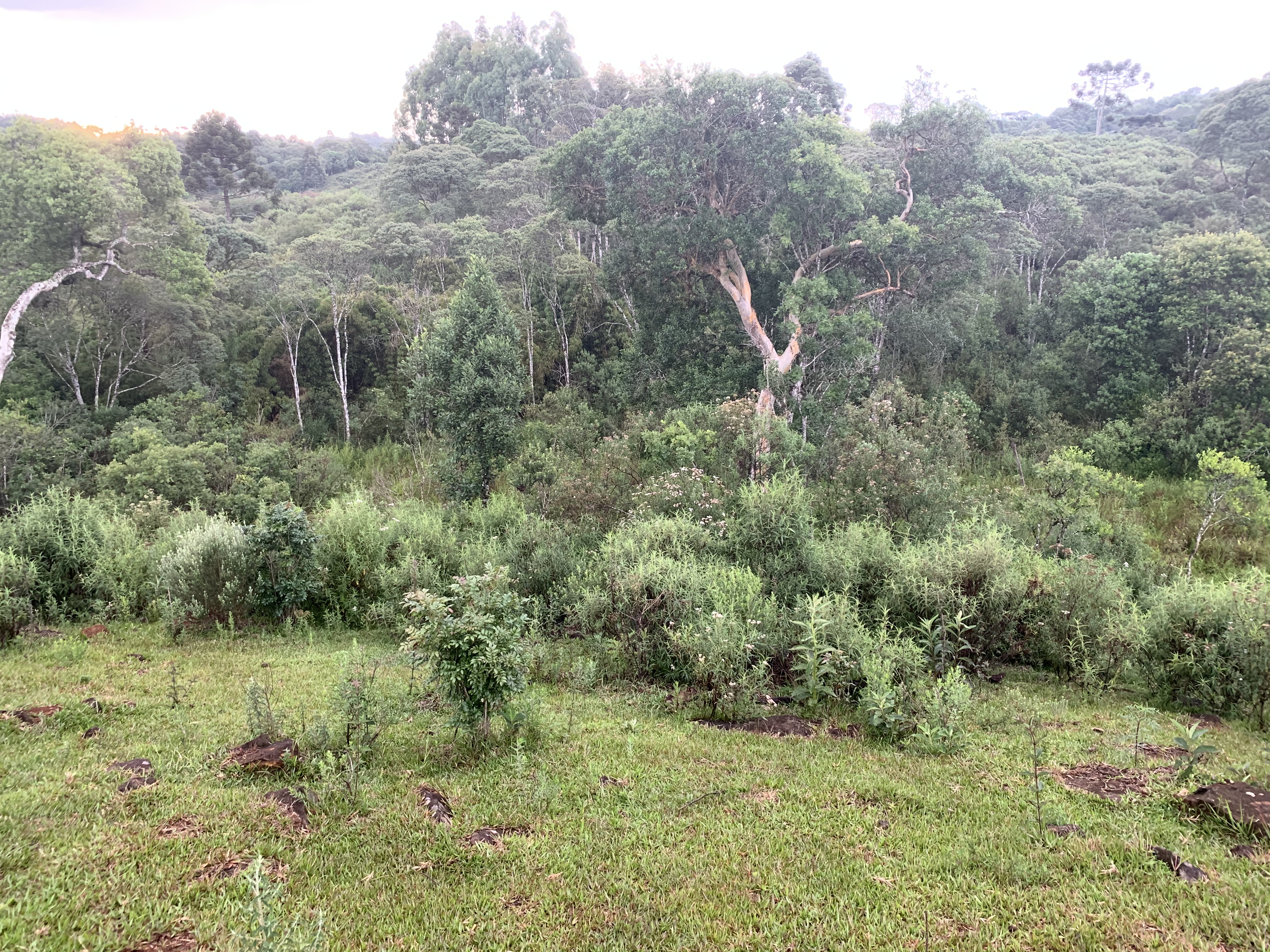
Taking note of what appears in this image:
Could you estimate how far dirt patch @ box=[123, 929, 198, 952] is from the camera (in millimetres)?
2795

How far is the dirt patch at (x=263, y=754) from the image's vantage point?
4.27 meters

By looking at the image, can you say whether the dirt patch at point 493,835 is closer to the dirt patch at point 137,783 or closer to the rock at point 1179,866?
the dirt patch at point 137,783

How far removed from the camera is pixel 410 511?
1158 cm

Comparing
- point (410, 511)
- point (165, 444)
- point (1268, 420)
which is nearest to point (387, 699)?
point (410, 511)

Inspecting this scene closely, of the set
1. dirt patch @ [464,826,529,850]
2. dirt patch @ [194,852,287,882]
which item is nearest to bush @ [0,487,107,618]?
dirt patch @ [194,852,287,882]

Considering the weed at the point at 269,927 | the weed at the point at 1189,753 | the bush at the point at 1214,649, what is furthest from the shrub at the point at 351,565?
the bush at the point at 1214,649

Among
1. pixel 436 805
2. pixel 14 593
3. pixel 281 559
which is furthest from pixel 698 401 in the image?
pixel 436 805

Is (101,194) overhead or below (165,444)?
overhead

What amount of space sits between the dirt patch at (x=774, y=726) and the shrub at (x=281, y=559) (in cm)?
530

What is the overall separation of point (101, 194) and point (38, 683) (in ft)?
70.4

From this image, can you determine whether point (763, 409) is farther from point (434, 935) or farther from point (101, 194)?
point (101, 194)

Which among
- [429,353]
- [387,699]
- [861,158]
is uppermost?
[861,158]

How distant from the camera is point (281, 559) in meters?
8.01

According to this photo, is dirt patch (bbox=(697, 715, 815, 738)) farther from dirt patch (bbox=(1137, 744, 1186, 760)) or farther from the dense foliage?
dirt patch (bbox=(1137, 744, 1186, 760))
